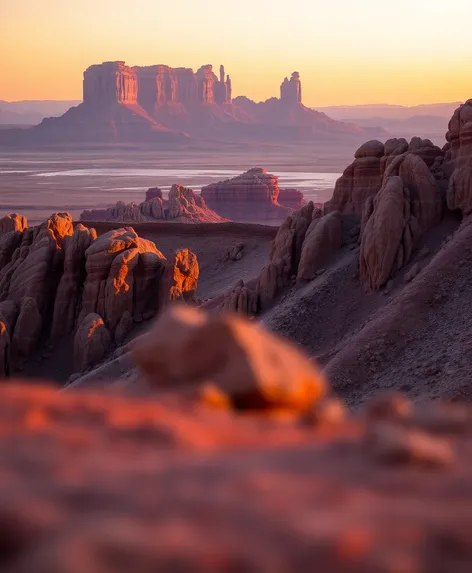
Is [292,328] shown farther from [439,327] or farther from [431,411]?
[431,411]

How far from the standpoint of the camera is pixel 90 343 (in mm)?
30000

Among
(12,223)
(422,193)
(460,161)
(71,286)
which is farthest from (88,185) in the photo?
(422,193)

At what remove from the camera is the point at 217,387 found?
6.47m

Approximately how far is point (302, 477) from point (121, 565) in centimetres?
162

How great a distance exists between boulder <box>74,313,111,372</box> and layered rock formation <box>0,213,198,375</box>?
1.4 inches

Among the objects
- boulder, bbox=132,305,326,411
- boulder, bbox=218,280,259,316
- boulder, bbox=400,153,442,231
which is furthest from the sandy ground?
boulder, bbox=132,305,326,411

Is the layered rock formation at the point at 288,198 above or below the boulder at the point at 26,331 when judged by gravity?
below

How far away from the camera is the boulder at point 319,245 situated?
26172mm

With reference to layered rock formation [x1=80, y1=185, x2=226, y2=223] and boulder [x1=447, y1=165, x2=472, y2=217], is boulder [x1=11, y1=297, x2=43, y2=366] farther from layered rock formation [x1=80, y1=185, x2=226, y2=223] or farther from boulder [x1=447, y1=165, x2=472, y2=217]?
layered rock formation [x1=80, y1=185, x2=226, y2=223]

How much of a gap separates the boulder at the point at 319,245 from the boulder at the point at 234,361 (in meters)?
19.5

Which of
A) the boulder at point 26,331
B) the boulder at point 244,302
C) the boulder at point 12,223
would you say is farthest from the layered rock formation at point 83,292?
the boulder at point 12,223

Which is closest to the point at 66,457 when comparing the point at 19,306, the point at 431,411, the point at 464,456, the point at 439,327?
the point at 464,456

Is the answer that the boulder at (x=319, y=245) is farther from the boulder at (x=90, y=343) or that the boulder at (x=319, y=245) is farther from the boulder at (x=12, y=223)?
the boulder at (x=12, y=223)

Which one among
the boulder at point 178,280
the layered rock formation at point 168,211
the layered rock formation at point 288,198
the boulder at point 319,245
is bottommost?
the layered rock formation at point 288,198
